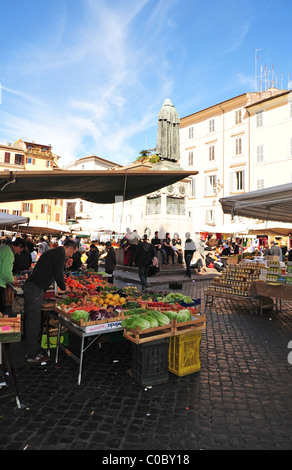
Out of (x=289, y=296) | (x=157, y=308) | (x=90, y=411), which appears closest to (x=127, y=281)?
(x=289, y=296)

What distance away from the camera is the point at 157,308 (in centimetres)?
466

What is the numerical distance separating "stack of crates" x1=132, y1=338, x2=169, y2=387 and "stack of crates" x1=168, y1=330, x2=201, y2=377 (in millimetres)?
228

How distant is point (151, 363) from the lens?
396 centimetres

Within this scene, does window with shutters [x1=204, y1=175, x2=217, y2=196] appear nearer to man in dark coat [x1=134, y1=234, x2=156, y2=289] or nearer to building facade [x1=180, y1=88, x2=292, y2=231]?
Answer: building facade [x1=180, y1=88, x2=292, y2=231]

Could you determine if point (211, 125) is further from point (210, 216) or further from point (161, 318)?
point (161, 318)

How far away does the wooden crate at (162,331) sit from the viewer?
379cm

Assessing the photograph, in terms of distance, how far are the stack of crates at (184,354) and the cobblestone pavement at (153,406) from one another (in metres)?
0.10

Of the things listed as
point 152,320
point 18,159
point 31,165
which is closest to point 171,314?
point 152,320

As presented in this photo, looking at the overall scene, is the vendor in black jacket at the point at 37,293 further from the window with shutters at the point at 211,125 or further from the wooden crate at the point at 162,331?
the window with shutters at the point at 211,125

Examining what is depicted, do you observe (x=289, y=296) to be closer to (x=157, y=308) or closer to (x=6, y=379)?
(x=157, y=308)

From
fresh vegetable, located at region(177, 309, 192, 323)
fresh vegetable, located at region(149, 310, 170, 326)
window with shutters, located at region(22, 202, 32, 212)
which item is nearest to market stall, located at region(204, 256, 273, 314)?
fresh vegetable, located at region(177, 309, 192, 323)

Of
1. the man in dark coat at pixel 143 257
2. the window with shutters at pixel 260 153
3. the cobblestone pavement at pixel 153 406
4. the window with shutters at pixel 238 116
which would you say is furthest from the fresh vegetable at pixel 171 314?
the window with shutters at pixel 238 116
